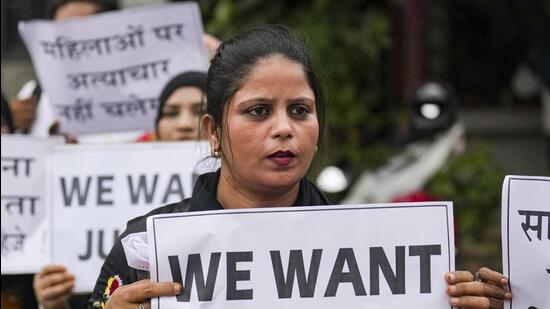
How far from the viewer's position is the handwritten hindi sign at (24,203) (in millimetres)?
4973

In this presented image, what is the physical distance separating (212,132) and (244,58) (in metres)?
0.22

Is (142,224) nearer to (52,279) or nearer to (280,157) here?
(280,157)

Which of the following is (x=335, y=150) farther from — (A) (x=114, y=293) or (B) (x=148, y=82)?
(A) (x=114, y=293)

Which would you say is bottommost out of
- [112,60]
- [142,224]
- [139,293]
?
[139,293]

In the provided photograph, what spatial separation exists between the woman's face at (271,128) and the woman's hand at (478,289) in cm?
47

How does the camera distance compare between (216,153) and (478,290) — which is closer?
(478,290)

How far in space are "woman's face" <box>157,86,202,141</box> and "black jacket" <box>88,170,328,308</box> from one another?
1.57 meters

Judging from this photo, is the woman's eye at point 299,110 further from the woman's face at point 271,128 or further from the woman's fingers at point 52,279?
the woman's fingers at point 52,279

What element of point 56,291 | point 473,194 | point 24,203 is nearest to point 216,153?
point 56,291

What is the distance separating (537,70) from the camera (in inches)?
383

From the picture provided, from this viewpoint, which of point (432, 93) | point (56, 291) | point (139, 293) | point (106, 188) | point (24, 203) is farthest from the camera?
point (432, 93)

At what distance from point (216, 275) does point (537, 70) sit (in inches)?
273

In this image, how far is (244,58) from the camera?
3.32 meters

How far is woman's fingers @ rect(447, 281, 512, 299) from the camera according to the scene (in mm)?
3123
